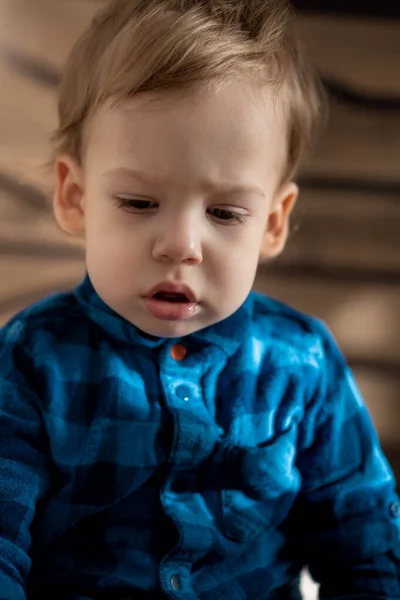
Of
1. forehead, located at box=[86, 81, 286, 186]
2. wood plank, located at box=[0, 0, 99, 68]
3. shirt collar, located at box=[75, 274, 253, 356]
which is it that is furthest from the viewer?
wood plank, located at box=[0, 0, 99, 68]

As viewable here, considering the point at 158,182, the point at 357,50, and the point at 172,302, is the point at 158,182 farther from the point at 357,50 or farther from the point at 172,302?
the point at 357,50

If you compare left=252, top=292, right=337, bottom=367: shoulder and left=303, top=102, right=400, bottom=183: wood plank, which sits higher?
left=303, top=102, right=400, bottom=183: wood plank

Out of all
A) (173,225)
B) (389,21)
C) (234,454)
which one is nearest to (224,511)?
(234,454)

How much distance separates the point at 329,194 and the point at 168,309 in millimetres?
464

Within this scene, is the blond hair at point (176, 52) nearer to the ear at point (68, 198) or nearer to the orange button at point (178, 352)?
the ear at point (68, 198)

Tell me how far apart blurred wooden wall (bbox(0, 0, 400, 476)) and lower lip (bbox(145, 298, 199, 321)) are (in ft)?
1.34

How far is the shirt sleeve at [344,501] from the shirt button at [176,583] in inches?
7.3

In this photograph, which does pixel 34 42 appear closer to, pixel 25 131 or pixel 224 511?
pixel 25 131

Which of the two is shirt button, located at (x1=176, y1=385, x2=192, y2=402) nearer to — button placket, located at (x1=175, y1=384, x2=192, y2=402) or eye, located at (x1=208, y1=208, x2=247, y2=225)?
button placket, located at (x1=175, y1=384, x2=192, y2=402)

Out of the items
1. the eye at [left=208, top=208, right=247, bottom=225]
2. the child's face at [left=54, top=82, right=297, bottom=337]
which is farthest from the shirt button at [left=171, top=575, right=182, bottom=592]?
the eye at [left=208, top=208, right=247, bottom=225]

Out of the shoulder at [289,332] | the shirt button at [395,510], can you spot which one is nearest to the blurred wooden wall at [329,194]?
the shoulder at [289,332]

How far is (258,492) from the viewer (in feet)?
2.71

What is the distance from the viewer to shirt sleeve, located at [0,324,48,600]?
2.43 feet

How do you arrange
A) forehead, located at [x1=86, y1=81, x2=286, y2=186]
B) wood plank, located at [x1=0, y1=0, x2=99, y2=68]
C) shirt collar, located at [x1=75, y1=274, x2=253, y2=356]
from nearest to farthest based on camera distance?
forehead, located at [x1=86, y1=81, x2=286, y2=186], shirt collar, located at [x1=75, y1=274, x2=253, y2=356], wood plank, located at [x1=0, y1=0, x2=99, y2=68]
